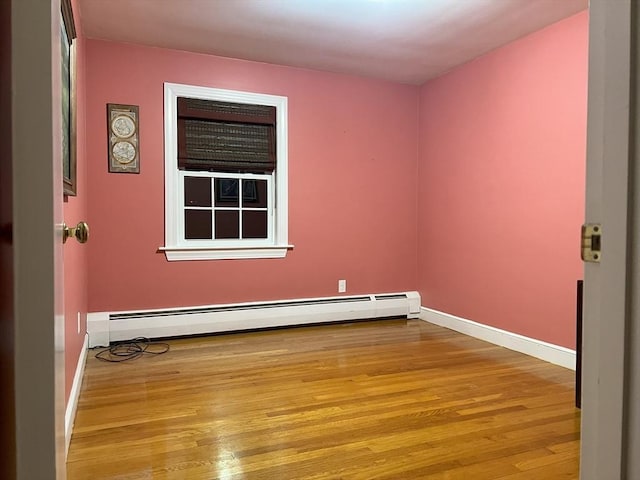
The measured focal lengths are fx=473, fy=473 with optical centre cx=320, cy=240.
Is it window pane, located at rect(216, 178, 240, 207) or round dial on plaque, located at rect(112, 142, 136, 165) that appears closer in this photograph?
round dial on plaque, located at rect(112, 142, 136, 165)

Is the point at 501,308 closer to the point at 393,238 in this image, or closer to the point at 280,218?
the point at 393,238

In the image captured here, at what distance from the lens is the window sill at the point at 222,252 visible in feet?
13.5

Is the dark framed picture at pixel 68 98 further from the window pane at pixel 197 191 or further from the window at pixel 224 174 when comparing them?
the window pane at pixel 197 191

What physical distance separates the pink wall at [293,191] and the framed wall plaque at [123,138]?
0.05m

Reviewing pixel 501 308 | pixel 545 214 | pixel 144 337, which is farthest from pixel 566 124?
pixel 144 337

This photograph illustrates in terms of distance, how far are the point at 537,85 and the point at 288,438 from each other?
3.07 m

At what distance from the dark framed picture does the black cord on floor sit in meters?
1.57

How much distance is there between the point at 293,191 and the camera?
4535mm

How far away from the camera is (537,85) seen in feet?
11.7

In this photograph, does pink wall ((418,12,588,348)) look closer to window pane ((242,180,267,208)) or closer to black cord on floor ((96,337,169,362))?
window pane ((242,180,267,208))

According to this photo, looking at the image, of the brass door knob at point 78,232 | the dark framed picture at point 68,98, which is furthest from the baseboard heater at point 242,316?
the brass door knob at point 78,232

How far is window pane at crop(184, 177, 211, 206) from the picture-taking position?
4.22 m
